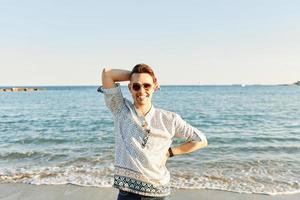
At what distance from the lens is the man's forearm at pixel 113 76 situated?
3021 millimetres

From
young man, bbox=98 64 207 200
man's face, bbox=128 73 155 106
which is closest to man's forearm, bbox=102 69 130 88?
young man, bbox=98 64 207 200

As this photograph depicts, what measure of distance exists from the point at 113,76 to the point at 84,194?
4.55 m

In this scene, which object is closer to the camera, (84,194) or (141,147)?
(141,147)

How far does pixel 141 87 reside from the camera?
2910mm

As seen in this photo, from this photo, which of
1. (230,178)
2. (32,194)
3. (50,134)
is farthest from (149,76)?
(50,134)

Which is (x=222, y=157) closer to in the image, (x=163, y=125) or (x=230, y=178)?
(x=230, y=178)

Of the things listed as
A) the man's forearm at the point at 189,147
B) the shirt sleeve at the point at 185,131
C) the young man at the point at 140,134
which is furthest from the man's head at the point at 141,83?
the man's forearm at the point at 189,147

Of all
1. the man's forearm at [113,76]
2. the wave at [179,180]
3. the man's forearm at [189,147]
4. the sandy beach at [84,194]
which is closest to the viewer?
the man's forearm at [113,76]

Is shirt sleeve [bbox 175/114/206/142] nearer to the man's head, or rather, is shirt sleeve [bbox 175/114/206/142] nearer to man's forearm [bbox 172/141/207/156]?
man's forearm [bbox 172/141/207/156]

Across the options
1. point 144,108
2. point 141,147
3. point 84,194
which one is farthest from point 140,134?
point 84,194

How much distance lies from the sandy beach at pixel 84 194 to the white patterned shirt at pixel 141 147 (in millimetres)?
4033

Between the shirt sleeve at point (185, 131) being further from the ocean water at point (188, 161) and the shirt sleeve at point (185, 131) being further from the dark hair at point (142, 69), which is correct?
the ocean water at point (188, 161)

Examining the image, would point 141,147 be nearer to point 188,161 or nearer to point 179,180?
point 179,180

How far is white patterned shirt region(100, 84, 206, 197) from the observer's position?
2824 millimetres
